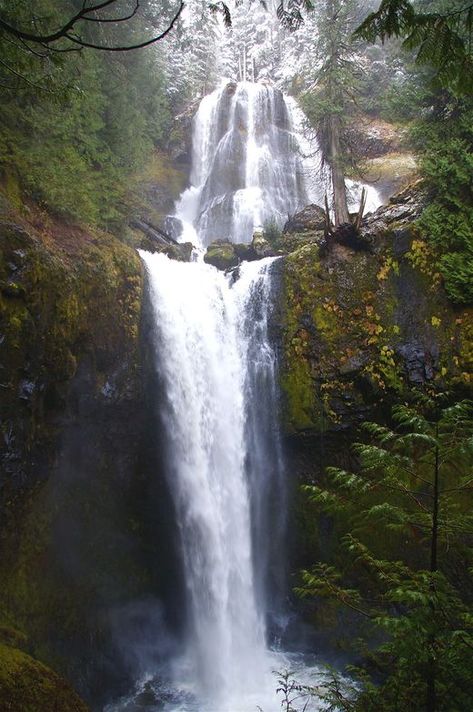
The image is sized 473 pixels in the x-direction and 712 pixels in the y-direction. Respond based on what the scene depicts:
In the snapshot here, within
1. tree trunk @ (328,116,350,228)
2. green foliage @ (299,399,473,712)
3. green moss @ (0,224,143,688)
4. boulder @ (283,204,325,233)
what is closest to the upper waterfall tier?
boulder @ (283,204,325,233)

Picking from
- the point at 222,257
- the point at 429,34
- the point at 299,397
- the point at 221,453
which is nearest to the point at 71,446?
the point at 221,453

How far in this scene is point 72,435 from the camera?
8.49m

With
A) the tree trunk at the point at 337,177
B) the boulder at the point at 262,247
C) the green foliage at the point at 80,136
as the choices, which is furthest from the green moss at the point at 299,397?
the green foliage at the point at 80,136

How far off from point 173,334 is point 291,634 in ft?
23.6

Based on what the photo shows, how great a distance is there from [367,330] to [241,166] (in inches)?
590

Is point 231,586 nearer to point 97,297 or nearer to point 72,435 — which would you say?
point 72,435

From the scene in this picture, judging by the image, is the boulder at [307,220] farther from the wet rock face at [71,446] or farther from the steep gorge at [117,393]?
the wet rock face at [71,446]

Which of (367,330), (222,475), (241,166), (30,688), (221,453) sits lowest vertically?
(30,688)

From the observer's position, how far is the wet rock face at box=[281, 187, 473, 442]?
982 cm

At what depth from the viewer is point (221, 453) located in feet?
33.9

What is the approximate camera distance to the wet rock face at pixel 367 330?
387 inches

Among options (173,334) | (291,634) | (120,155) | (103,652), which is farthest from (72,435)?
(120,155)

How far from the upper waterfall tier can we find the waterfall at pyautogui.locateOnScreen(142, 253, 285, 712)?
8.79 m

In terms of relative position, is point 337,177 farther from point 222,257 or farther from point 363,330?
point 363,330
